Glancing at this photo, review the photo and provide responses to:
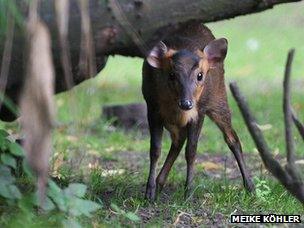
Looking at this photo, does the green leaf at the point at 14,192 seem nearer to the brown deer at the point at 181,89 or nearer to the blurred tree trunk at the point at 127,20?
the blurred tree trunk at the point at 127,20

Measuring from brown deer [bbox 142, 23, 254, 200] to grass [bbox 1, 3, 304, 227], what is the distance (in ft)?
0.79

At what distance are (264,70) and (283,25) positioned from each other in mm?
3690

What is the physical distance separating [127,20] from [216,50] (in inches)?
63.1

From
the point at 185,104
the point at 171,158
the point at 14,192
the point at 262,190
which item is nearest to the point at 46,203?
the point at 14,192

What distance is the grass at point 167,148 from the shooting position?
509 cm

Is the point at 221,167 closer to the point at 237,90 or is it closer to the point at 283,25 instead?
the point at 237,90

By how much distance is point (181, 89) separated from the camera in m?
5.74

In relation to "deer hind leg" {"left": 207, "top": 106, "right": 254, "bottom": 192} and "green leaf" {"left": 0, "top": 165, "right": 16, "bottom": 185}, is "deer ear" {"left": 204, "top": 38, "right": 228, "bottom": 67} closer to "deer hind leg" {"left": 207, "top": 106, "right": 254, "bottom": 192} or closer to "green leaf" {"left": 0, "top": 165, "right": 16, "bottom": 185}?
"deer hind leg" {"left": 207, "top": 106, "right": 254, "bottom": 192}

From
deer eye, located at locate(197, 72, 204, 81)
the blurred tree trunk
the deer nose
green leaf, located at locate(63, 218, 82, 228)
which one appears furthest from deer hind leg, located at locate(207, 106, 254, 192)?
green leaf, located at locate(63, 218, 82, 228)

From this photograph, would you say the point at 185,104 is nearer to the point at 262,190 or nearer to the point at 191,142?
the point at 191,142

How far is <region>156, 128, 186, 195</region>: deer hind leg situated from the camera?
591 cm

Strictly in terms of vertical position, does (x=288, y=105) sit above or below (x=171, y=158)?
above

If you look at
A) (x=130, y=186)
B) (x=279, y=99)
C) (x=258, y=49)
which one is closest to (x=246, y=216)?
(x=130, y=186)

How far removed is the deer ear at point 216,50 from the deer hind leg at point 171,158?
537 mm
